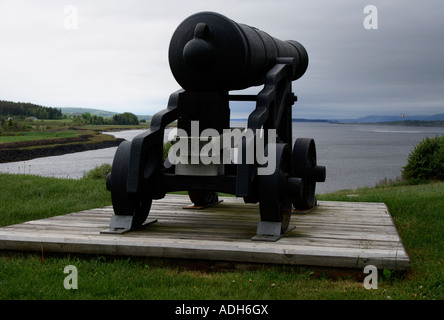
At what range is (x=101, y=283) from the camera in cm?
393

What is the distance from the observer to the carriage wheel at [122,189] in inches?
204

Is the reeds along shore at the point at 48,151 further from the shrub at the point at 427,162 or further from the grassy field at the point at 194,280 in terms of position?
the grassy field at the point at 194,280

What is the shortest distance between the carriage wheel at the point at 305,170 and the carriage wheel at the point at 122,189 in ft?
6.09

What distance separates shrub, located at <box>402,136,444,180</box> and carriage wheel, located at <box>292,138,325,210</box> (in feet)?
37.9

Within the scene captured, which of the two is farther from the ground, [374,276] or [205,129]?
[205,129]

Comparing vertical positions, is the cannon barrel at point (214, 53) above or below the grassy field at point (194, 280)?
above

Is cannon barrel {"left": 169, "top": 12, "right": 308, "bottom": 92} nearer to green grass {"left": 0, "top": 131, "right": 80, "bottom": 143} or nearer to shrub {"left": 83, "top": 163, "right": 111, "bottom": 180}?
shrub {"left": 83, "top": 163, "right": 111, "bottom": 180}

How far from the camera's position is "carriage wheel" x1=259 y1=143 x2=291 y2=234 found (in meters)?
4.82

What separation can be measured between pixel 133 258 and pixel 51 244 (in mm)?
719

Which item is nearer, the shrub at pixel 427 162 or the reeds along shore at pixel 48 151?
the shrub at pixel 427 162

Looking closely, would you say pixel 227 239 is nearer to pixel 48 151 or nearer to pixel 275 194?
pixel 275 194

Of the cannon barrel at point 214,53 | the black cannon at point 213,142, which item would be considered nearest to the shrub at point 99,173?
the black cannon at point 213,142
